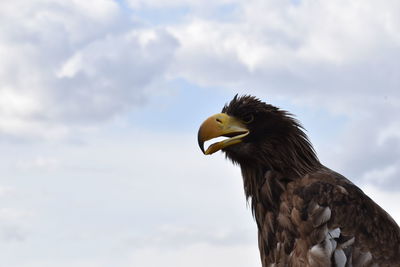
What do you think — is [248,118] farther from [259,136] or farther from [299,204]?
[299,204]

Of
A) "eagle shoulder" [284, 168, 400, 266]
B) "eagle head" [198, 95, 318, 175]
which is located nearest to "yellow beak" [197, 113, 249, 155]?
"eagle head" [198, 95, 318, 175]

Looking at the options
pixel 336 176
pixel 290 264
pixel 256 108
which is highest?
pixel 256 108

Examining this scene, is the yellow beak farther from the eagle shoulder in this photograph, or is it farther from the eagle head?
the eagle shoulder

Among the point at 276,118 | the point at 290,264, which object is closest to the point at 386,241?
the point at 290,264

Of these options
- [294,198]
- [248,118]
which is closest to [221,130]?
[248,118]

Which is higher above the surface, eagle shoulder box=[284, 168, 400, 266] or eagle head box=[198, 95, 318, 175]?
eagle head box=[198, 95, 318, 175]

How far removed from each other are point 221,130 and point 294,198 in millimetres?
1344

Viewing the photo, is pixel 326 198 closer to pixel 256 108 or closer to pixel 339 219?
pixel 339 219

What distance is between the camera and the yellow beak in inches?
578

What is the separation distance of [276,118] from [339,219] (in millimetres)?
1703

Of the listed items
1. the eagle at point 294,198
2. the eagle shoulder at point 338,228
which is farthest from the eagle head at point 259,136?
the eagle shoulder at point 338,228

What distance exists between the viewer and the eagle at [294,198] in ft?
46.1

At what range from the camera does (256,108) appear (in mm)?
15023

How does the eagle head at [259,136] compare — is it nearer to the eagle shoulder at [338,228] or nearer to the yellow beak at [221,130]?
the yellow beak at [221,130]
